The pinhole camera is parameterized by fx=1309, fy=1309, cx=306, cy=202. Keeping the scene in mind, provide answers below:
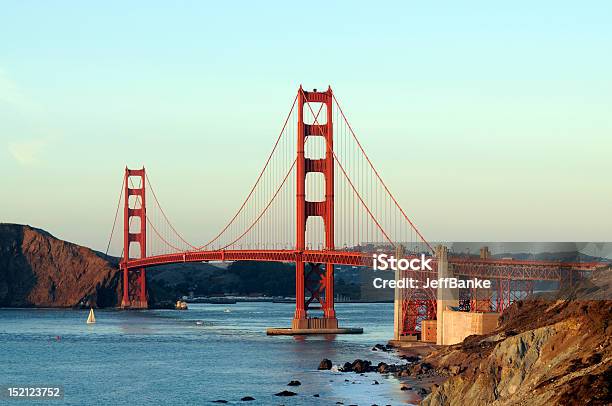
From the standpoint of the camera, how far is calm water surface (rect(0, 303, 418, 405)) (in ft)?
217

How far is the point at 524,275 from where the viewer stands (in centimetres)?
8069

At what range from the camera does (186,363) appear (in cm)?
8631

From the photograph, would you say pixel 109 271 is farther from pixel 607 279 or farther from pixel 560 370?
pixel 560 370

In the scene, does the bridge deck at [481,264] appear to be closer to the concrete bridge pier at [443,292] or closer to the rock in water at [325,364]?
the concrete bridge pier at [443,292]

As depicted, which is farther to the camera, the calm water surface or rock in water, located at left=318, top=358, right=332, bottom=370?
rock in water, located at left=318, top=358, right=332, bottom=370

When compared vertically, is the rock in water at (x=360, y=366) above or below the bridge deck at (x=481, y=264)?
below

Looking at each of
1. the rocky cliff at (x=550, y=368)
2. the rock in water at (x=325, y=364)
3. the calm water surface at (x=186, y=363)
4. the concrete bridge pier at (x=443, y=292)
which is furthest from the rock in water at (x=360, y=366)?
the rocky cliff at (x=550, y=368)

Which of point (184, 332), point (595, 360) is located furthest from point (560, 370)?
point (184, 332)

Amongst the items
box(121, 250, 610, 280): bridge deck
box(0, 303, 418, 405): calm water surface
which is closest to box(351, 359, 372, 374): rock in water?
box(0, 303, 418, 405): calm water surface

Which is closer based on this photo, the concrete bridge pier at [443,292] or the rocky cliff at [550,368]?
the rocky cliff at [550,368]

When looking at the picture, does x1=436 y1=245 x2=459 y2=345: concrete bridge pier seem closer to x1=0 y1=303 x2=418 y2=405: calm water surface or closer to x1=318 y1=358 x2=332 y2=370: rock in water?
x1=0 y1=303 x2=418 y2=405: calm water surface

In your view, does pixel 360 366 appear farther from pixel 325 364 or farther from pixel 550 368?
pixel 550 368

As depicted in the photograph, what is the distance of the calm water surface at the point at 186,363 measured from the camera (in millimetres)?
66188

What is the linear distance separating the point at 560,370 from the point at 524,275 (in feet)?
116
